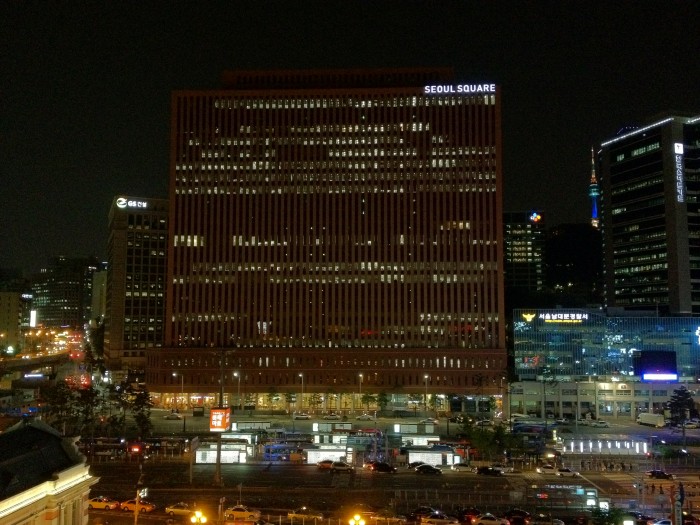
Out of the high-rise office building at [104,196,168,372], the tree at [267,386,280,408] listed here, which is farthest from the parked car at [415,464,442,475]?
the high-rise office building at [104,196,168,372]

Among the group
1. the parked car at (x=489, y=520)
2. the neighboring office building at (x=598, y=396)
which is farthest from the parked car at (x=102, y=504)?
the neighboring office building at (x=598, y=396)

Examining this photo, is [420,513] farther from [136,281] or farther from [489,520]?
[136,281]

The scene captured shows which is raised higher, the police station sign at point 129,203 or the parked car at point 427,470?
the police station sign at point 129,203

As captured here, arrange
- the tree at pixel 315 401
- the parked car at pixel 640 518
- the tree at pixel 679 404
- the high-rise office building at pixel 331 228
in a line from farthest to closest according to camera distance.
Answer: the high-rise office building at pixel 331 228 < the tree at pixel 315 401 < the tree at pixel 679 404 < the parked car at pixel 640 518

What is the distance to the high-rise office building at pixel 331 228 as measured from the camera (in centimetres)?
12769

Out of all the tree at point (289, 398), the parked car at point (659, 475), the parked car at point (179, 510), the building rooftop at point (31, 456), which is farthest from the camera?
the tree at point (289, 398)

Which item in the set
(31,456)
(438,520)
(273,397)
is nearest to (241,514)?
(438,520)

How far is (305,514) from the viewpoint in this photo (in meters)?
46.2

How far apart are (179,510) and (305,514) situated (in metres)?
9.07

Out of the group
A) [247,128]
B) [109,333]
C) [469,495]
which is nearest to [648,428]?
[469,495]

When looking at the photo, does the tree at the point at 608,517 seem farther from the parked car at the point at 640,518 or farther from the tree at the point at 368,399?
the tree at the point at 368,399

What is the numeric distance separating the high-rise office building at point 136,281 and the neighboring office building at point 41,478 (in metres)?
134

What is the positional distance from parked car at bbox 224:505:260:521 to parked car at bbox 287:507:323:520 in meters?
2.32

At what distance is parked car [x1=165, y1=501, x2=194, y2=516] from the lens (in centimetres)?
4694
